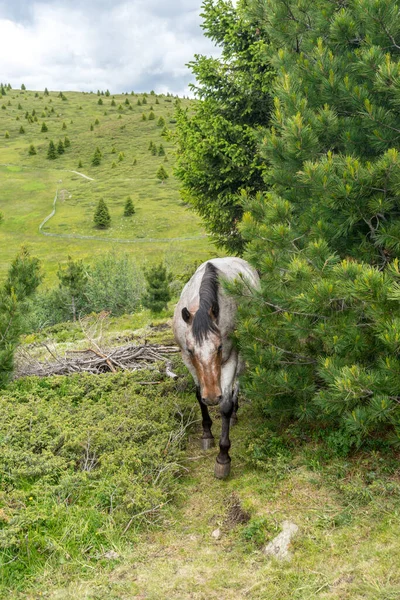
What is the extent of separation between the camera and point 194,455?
25.2ft

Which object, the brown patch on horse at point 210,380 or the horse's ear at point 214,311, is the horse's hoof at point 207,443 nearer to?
the brown patch on horse at point 210,380

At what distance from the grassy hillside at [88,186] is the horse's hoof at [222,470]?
22442mm

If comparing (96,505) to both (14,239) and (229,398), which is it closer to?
(229,398)

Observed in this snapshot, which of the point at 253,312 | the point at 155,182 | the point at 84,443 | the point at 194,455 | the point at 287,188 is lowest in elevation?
the point at 194,455

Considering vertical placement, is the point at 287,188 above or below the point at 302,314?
above

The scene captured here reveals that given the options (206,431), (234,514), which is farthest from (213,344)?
(234,514)

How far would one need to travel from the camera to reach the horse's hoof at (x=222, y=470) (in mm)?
6863

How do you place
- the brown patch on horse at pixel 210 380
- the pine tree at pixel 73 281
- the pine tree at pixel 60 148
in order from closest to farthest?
the brown patch on horse at pixel 210 380 < the pine tree at pixel 73 281 < the pine tree at pixel 60 148

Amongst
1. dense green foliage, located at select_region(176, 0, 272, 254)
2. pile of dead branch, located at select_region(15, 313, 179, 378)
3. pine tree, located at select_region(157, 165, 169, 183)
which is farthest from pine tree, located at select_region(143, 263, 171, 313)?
pine tree, located at select_region(157, 165, 169, 183)

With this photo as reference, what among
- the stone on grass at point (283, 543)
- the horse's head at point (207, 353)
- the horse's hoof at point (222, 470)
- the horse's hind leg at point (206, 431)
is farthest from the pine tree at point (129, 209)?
the stone on grass at point (283, 543)

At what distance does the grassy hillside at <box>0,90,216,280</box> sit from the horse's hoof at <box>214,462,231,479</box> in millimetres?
22442

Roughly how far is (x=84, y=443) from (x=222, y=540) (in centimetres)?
257

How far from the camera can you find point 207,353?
21.4 ft

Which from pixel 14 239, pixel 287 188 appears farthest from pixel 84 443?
pixel 14 239
